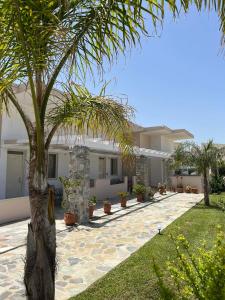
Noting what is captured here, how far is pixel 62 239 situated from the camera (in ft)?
34.3

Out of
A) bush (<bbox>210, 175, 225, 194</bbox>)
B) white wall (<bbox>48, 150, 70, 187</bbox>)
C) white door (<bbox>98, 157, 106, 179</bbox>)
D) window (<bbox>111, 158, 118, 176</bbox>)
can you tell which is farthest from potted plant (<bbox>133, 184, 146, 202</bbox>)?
bush (<bbox>210, 175, 225, 194</bbox>)

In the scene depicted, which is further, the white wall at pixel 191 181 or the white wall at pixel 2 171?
the white wall at pixel 191 181

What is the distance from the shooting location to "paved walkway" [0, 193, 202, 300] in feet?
21.8

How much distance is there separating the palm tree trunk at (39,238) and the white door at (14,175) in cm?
1386

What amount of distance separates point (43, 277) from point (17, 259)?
4.55m

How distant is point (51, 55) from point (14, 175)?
15.3 metres

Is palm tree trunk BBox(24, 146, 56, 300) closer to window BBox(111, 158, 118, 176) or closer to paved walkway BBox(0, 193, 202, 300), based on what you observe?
paved walkway BBox(0, 193, 202, 300)

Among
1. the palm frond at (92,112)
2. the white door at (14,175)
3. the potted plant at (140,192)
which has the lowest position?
the potted plant at (140,192)

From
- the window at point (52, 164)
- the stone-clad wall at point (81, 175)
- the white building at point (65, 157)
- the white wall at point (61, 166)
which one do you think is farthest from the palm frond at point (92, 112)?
the white wall at point (61, 166)

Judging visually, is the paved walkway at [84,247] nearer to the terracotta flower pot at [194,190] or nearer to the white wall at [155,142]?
the terracotta flower pot at [194,190]

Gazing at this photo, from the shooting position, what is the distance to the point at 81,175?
539 inches

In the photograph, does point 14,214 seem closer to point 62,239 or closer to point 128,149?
point 62,239

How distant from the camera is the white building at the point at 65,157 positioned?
51.5 feet

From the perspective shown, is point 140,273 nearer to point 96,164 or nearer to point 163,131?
point 96,164
